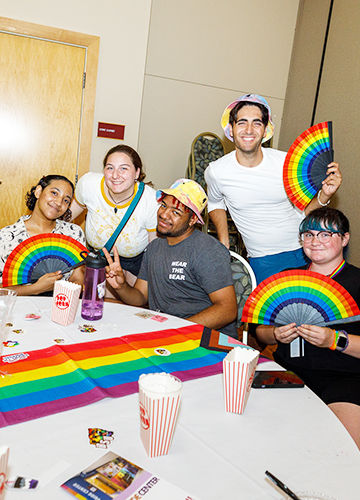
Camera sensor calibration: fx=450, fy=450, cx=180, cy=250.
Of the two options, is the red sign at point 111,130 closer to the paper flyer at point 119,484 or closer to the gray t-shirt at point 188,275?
the gray t-shirt at point 188,275

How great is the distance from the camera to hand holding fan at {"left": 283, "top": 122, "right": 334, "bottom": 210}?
2152 millimetres

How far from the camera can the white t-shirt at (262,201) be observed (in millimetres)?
2387

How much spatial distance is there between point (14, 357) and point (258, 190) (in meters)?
1.56

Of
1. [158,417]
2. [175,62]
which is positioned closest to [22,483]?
[158,417]

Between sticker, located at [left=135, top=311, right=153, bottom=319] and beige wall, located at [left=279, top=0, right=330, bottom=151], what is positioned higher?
beige wall, located at [left=279, top=0, right=330, bottom=151]

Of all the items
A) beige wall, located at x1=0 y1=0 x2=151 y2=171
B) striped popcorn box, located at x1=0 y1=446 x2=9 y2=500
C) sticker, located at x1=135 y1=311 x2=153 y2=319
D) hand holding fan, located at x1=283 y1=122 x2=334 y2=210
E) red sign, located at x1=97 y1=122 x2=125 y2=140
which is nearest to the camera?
striped popcorn box, located at x1=0 y1=446 x2=9 y2=500

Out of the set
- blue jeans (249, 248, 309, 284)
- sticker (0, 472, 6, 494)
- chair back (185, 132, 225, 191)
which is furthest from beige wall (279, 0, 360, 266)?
sticker (0, 472, 6, 494)

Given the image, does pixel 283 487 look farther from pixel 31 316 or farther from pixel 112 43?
pixel 112 43

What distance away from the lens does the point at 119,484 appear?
0.82 meters

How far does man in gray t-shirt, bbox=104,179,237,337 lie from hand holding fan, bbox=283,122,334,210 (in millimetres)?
469

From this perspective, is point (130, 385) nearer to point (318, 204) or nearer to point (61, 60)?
point (318, 204)

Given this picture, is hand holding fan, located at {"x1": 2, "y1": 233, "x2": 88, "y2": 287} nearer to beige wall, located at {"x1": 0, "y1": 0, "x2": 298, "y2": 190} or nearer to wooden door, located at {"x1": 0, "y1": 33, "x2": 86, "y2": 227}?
wooden door, located at {"x1": 0, "y1": 33, "x2": 86, "y2": 227}

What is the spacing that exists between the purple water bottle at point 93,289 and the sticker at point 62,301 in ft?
0.38

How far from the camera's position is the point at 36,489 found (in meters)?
0.79
